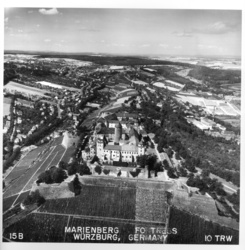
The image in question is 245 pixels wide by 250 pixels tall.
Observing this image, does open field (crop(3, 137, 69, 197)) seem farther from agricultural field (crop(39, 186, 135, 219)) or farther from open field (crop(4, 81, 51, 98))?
open field (crop(4, 81, 51, 98))

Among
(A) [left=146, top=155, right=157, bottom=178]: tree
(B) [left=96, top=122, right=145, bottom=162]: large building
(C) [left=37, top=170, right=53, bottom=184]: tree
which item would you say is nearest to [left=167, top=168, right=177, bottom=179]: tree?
(A) [left=146, top=155, right=157, bottom=178]: tree

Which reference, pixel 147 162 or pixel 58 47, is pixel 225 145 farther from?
pixel 58 47

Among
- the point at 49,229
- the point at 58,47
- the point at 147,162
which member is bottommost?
the point at 49,229

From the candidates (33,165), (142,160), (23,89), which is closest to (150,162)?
(142,160)

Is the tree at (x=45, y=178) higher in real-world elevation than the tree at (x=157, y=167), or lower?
lower

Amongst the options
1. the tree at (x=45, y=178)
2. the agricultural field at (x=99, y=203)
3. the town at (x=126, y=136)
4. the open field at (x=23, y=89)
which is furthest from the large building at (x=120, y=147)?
the open field at (x=23, y=89)

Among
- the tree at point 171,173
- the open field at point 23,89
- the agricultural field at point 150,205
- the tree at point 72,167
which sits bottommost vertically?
the agricultural field at point 150,205

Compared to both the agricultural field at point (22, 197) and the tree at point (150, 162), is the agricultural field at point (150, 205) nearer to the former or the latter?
the tree at point (150, 162)

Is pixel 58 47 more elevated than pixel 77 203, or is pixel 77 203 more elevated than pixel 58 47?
pixel 58 47
